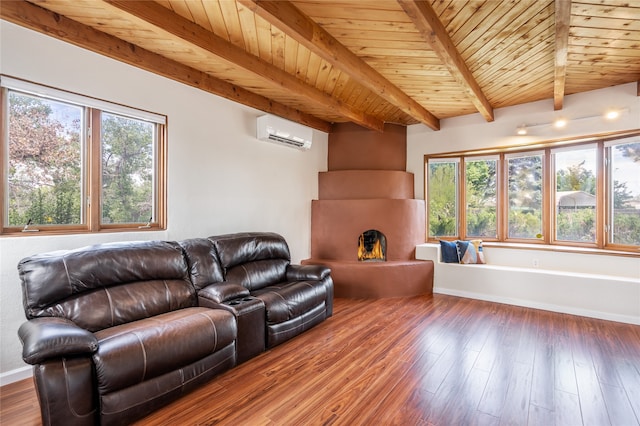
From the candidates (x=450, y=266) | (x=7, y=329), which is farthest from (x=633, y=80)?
(x=7, y=329)

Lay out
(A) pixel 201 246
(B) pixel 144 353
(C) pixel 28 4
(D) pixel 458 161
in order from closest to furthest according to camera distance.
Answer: (B) pixel 144 353 → (C) pixel 28 4 → (A) pixel 201 246 → (D) pixel 458 161

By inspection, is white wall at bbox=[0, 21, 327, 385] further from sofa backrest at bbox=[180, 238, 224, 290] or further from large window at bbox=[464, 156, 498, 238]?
large window at bbox=[464, 156, 498, 238]

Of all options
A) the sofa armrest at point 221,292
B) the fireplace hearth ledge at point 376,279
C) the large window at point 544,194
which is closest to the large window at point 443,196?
the large window at point 544,194

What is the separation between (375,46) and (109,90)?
94.5 inches

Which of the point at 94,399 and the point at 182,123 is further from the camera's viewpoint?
the point at 182,123

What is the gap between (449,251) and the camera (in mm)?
4531

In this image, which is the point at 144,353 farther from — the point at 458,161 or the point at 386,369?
the point at 458,161

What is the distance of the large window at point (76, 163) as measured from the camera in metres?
2.25

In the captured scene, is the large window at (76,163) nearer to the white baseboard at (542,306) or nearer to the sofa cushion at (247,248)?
the sofa cushion at (247,248)

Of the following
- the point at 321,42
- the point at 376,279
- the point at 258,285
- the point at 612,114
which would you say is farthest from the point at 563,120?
the point at 258,285

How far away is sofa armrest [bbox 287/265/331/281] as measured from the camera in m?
3.41

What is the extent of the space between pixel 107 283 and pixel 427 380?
2.50 metres

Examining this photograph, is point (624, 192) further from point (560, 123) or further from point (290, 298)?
point (290, 298)

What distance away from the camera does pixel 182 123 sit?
3166 millimetres
